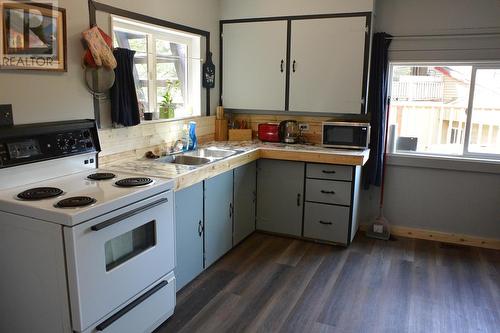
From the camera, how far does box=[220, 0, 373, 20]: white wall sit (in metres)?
3.55

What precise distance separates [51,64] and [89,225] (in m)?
1.08

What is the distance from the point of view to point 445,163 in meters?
3.77

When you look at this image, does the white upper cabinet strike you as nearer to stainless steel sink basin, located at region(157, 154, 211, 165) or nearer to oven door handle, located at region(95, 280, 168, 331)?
stainless steel sink basin, located at region(157, 154, 211, 165)

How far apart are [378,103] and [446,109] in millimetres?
687

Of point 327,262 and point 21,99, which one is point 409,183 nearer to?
point 327,262

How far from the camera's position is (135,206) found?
205 cm

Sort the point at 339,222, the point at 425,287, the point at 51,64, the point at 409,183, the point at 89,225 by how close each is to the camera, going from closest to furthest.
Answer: the point at 89,225 < the point at 51,64 < the point at 425,287 < the point at 339,222 < the point at 409,183

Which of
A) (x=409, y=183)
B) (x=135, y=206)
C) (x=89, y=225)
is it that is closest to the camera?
(x=89, y=225)

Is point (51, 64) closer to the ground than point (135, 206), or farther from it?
farther from it

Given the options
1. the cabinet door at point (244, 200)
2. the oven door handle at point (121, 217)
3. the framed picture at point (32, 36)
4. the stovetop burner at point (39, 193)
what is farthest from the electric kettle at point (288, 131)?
the stovetop burner at point (39, 193)

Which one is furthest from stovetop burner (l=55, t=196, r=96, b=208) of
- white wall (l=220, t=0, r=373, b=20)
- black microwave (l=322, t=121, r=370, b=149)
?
white wall (l=220, t=0, r=373, b=20)

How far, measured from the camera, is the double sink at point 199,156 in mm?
3188

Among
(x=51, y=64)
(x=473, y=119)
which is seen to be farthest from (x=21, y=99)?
(x=473, y=119)

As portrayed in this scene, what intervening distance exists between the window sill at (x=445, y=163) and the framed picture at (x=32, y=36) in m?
3.05
